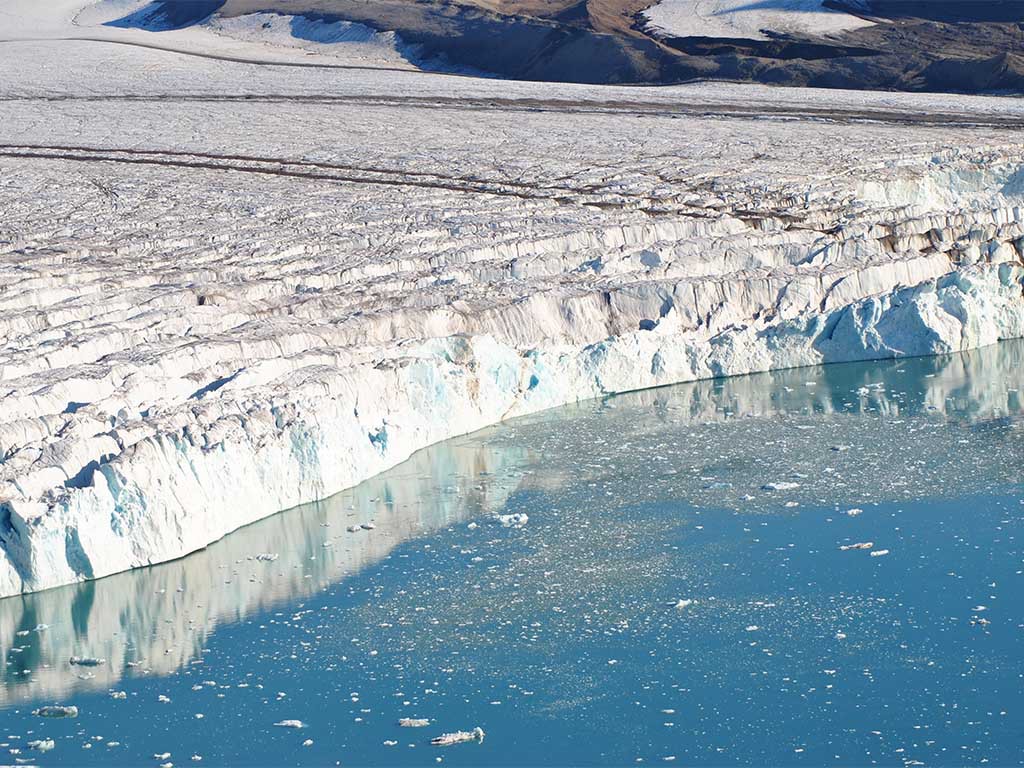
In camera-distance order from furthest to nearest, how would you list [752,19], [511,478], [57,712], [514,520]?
[752,19] → [511,478] → [514,520] → [57,712]

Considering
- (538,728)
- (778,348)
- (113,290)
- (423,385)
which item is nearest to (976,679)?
(538,728)

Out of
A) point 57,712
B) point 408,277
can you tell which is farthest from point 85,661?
point 408,277

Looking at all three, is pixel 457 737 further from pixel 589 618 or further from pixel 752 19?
pixel 752 19

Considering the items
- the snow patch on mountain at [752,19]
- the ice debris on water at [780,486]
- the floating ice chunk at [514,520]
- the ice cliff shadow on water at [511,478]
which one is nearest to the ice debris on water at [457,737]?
the ice cliff shadow on water at [511,478]

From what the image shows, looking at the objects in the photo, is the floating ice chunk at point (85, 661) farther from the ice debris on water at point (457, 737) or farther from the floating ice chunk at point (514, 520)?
the floating ice chunk at point (514, 520)

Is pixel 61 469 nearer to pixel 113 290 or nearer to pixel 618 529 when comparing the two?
pixel 618 529

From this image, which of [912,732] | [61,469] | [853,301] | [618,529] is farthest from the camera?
[853,301]

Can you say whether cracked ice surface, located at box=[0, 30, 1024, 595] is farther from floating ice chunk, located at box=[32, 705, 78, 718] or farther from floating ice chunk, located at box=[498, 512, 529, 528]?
floating ice chunk, located at box=[32, 705, 78, 718]
